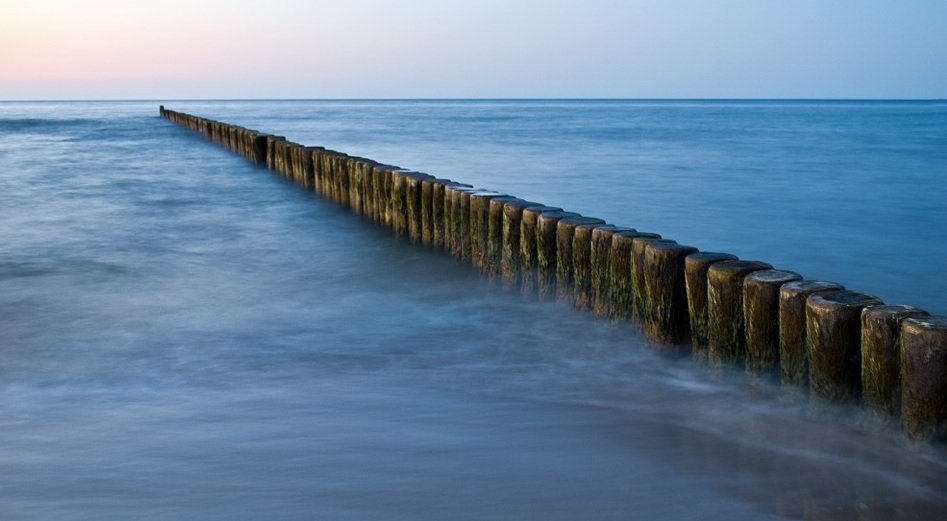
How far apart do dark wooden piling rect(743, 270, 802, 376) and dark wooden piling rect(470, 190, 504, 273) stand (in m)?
2.51

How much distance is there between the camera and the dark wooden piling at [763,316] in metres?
3.59

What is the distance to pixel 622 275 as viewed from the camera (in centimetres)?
459

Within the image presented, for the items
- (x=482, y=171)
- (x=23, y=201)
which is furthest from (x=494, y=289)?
(x=482, y=171)

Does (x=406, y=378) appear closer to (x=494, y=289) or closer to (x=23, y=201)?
(x=494, y=289)

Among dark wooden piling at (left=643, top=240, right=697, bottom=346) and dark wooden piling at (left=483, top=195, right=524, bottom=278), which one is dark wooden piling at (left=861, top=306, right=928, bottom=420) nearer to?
dark wooden piling at (left=643, top=240, right=697, bottom=346)

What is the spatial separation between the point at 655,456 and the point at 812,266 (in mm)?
4887

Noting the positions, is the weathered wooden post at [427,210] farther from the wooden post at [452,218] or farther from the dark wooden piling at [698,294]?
the dark wooden piling at [698,294]

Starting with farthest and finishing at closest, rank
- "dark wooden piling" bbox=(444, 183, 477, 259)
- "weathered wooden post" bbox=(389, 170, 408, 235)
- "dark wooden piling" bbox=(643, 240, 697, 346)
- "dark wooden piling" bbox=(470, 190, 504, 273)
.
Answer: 1. "weathered wooden post" bbox=(389, 170, 408, 235)
2. "dark wooden piling" bbox=(444, 183, 477, 259)
3. "dark wooden piling" bbox=(470, 190, 504, 273)
4. "dark wooden piling" bbox=(643, 240, 697, 346)

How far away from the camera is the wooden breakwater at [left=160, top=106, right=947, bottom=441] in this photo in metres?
3.08

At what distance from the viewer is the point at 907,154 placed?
2039 centimetres

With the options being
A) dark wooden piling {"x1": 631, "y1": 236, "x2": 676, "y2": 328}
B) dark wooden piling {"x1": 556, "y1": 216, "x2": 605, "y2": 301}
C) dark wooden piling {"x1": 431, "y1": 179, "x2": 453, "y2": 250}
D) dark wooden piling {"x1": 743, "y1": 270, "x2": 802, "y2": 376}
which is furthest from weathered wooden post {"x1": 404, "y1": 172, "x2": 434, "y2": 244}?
dark wooden piling {"x1": 743, "y1": 270, "x2": 802, "y2": 376}

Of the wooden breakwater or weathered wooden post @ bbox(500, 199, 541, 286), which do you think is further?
weathered wooden post @ bbox(500, 199, 541, 286)

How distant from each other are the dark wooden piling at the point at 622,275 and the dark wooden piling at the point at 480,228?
1.48 metres

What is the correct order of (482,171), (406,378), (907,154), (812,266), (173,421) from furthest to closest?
(907,154) → (482,171) → (812,266) → (406,378) → (173,421)
